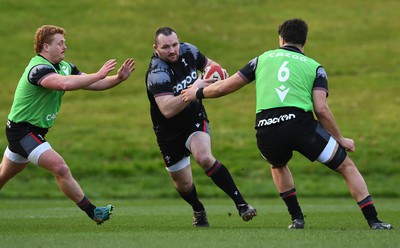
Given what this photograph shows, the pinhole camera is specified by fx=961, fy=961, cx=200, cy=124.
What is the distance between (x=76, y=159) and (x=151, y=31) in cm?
1741

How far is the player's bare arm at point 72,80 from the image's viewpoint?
Result: 1122 centimetres

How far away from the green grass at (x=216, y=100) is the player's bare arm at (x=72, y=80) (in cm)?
1167

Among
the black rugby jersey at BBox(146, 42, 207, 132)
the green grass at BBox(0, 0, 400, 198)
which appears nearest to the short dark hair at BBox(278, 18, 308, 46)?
the black rugby jersey at BBox(146, 42, 207, 132)

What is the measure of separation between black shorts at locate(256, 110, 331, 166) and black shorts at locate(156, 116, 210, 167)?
135 centimetres

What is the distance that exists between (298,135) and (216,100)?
77.7 feet

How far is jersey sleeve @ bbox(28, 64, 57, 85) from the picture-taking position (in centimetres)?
1145

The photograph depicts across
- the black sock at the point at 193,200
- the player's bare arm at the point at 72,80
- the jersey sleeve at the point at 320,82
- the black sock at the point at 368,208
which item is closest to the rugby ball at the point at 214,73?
the player's bare arm at the point at 72,80

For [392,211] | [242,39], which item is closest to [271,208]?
[392,211]

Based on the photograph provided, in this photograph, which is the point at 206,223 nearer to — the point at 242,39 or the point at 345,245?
the point at 345,245

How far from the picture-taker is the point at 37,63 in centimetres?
1164

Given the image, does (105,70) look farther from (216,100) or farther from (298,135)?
(216,100)

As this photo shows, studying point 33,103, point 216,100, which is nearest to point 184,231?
point 33,103

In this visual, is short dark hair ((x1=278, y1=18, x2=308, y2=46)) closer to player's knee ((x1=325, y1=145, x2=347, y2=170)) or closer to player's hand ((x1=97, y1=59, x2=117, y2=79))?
player's knee ((x1=325, y1=145, x2=347, y2=170))

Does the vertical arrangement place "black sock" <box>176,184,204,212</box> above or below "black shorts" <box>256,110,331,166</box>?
below
